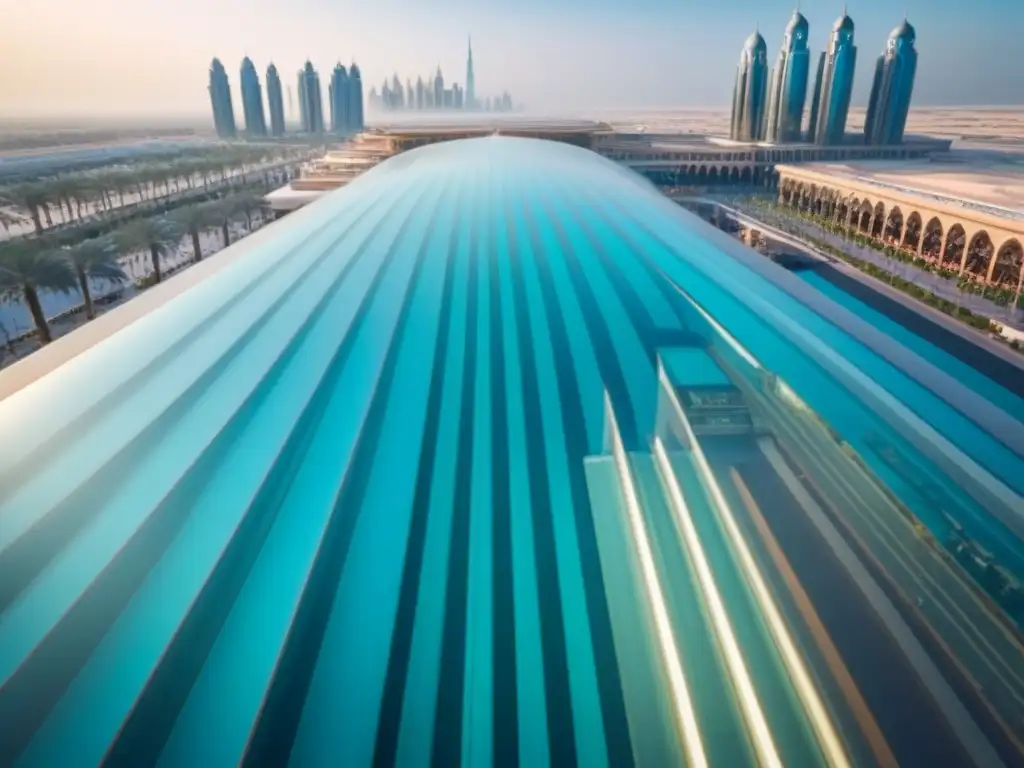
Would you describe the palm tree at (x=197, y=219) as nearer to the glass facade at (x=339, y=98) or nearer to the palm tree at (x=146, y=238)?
the palm tree at (x=146, y=238)

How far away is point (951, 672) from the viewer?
111 inches

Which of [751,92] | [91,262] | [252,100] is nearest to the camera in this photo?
[91,262]

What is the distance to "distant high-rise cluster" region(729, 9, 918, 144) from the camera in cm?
4984

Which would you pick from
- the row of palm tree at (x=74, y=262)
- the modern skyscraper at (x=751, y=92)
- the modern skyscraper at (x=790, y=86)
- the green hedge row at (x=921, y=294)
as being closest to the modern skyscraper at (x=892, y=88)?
the modern skyscraper at (x=790, y=86)

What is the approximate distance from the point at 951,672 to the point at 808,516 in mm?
1044

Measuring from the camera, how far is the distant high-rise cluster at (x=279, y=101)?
108m

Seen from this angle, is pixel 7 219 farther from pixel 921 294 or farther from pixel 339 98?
pixel 339 98

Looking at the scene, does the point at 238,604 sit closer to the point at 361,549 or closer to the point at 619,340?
the point at 361,549

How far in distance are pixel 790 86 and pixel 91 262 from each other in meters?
56.6

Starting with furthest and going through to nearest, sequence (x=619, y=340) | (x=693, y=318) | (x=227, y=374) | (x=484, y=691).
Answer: (x=693, y=318)
(x=619, y=340)
(x=227, y=374)
(x=484, y=691)

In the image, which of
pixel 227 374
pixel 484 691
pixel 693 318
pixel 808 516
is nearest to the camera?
pixel 484 691

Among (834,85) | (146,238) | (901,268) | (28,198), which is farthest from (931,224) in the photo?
(28,198)

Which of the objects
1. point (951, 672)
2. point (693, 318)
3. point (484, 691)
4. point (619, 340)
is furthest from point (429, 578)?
point (693, 318)

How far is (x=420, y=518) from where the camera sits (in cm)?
378
